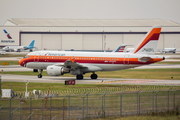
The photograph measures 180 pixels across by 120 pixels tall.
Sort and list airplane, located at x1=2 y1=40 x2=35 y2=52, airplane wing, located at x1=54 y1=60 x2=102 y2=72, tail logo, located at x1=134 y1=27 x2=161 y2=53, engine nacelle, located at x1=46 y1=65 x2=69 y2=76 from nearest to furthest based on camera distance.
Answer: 1. airplane wing, located at x1=54 y1=60 x2=102 y2=72
2. engine nacelle, located at x1=46 y1=65 x2=69 y2=76
3. tail logo, located at x1=134 y1=27 x2=161 y2=53
4. airplane, located at x1=2 y1=40 x2=35 y2=52

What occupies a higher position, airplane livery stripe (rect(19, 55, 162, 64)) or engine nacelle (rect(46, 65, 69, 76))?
airplane livery stripe (rect(19, 55, 162, 64))

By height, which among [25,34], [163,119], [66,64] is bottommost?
[163,119]

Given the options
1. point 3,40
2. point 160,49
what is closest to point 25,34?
point 3,40

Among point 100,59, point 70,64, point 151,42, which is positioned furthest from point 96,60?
point 151,42

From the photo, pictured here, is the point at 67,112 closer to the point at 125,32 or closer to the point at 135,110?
the point at 135,110

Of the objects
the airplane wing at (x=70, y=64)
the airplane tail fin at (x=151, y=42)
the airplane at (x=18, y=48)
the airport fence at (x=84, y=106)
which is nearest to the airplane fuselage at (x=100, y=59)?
the airplane tail fin at (x=151, y=42)

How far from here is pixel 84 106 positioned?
23.0 m

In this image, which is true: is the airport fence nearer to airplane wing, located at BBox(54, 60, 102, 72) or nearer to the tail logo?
airplane wing, located at BBox(54, 60, 102, 72)

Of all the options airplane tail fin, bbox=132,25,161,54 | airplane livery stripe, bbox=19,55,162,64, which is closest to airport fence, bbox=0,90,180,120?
airplane livery stripe, bbox=19,55,162,64

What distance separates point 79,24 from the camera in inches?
6890

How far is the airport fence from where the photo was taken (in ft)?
68.1

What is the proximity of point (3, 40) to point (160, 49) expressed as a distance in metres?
86.3

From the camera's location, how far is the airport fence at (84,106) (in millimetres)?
20752

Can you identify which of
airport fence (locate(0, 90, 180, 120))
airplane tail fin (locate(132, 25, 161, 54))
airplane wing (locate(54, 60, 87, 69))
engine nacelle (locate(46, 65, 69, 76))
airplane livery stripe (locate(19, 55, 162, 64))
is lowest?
airport fence (locate(0, 90, 180, 120))
